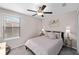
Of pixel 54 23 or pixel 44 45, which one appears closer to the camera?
pixel 44 45

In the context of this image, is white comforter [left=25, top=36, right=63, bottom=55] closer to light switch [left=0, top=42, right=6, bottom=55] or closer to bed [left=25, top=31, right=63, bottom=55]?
bed [left=25, top=31, right=63, bottom=55]

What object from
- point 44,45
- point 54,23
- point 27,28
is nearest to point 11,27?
point 27,28

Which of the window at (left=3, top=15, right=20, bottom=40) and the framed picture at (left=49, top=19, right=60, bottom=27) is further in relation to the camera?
the framed picture at (left=49, top=19, right=60, bottom=27)

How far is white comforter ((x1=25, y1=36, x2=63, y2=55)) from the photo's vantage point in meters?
1.22

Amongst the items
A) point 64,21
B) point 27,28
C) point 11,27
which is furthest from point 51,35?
point 11,27

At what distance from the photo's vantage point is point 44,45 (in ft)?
4.05

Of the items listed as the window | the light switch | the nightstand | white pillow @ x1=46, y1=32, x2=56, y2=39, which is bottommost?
the light switch

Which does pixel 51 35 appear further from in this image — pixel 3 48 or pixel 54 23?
pixel 3 48

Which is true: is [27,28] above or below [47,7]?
below

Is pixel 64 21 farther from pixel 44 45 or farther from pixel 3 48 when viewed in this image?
pixel 3 48

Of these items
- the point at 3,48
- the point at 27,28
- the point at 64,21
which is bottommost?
the point at 3,48

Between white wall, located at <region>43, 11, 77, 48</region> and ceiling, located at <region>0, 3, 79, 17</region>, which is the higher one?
ceiling, located at <region>0, 3, 79, 17</region>

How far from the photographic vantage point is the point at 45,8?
127 cm

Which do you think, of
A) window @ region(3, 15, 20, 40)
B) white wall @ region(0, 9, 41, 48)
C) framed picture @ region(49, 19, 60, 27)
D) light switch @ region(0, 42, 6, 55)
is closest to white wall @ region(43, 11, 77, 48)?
framed picture @ region(49, 19, 60, 27)
